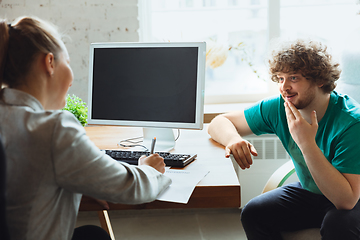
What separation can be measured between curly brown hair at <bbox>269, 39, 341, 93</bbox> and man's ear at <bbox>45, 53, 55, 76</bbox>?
0.94 metres

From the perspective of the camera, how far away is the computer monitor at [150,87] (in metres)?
1.31

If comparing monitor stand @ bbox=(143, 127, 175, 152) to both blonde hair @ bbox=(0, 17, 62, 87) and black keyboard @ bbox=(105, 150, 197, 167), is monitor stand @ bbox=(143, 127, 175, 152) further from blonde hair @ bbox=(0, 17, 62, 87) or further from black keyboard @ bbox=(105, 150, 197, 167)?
blonde hair @ bbox=(0, 17, 62, 87)

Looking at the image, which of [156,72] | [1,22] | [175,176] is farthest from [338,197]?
[1,22]

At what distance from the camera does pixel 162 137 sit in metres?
1.41

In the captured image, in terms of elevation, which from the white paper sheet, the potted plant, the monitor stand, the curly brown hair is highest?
the curly brown hair

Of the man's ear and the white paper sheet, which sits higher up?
the man's ear

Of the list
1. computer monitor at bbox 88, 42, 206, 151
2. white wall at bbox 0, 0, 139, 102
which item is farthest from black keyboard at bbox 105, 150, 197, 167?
white wall at bbox 0, 0, 139, 102

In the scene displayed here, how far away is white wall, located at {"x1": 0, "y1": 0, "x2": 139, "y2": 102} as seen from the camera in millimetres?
2289

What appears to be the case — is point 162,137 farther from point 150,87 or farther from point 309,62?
point 309,62

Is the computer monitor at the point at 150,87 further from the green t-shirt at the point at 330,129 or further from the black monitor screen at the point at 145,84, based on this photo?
the green t-shirt at the point at 330,129

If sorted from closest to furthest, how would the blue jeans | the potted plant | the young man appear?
the young man
the blue jeans
the potted plant

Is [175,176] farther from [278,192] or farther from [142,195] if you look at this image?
[278,192]

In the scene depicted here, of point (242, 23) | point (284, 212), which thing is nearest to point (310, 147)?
point (284, 212)

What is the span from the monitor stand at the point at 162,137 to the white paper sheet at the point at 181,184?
0.30 meters
